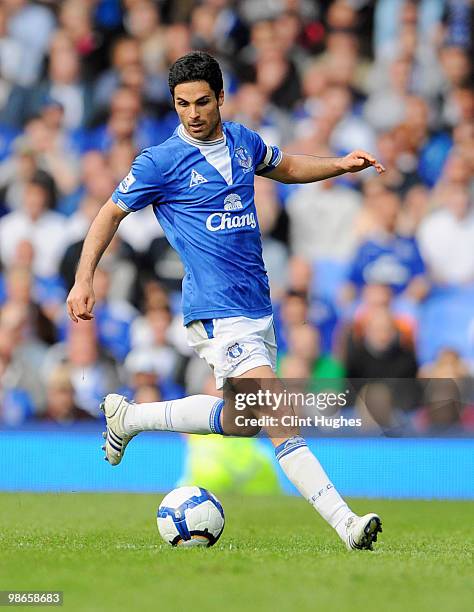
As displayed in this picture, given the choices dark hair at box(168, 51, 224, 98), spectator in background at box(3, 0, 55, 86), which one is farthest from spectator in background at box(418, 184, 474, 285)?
dark hair at box(168, 51, 224, 98)

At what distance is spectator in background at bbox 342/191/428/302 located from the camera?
1358cm

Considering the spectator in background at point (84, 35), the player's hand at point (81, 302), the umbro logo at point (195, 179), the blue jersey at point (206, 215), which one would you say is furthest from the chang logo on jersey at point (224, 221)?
the spectator in background at point (84, 35)

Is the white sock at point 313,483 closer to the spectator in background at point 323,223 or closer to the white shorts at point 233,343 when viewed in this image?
the white shorts at point 233,343

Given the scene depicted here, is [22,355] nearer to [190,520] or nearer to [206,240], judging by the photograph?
[206,240]

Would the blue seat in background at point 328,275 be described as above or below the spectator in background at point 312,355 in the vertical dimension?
above

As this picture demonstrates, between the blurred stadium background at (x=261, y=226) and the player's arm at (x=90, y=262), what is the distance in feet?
17.9

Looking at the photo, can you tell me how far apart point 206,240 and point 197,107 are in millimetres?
690

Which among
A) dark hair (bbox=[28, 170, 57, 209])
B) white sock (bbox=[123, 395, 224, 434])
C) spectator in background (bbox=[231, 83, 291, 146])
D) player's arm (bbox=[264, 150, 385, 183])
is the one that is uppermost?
spectator in background (bbox=[231, 83, 291, 146])

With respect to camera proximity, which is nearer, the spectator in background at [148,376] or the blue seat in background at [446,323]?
the spectator in background at [148,376]

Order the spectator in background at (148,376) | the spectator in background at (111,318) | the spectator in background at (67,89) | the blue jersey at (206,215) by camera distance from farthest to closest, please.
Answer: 1. the spectator in background at (67,89)
2. the spectator in background at (111,318)
3. the spectator in background at (148,376)
4. the blue jersey at (206,215)

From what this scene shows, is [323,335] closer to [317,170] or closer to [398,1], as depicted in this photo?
[398,1]

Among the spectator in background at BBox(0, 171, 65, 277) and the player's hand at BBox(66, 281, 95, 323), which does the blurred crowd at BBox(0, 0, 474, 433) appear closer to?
the spectator in background at BBox(0, 171, 65, 277)

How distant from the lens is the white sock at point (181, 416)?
6.75 m

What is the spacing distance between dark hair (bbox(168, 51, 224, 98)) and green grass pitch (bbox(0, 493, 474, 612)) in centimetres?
238
